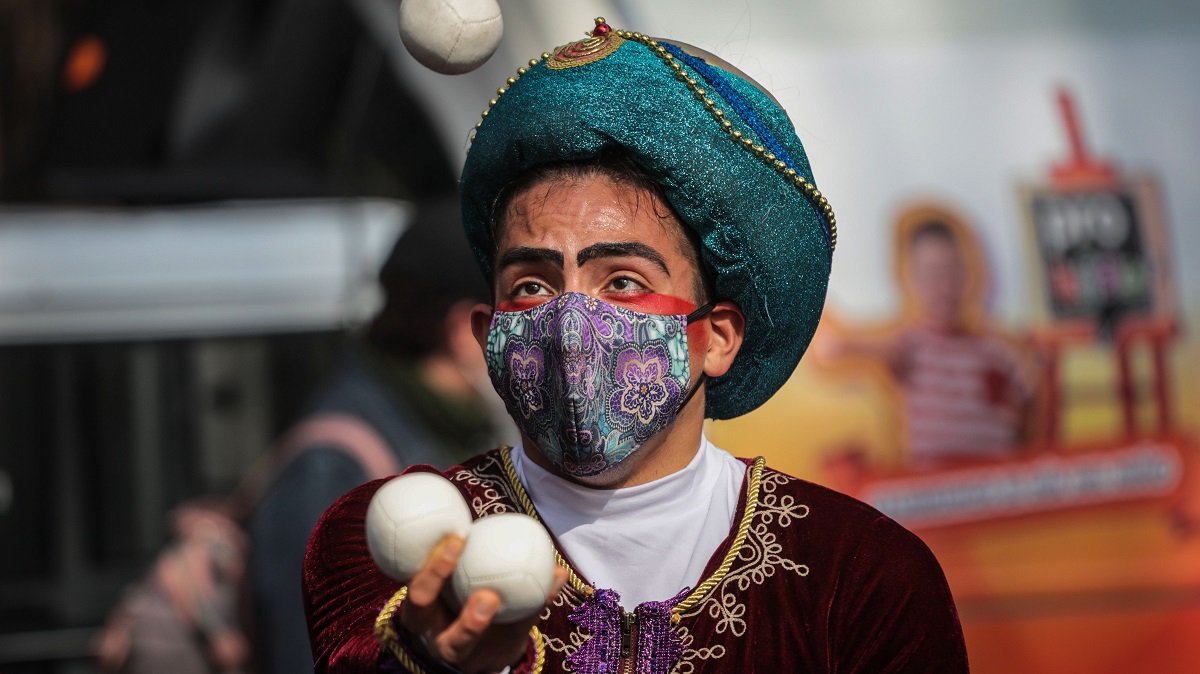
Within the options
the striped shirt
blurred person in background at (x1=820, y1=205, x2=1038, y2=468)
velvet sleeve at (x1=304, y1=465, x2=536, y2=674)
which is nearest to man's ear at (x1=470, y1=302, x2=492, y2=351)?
velvet sleeve at (x1=304, y1=465, x2=536, y2=674)

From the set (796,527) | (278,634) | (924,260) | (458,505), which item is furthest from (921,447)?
(458,505)

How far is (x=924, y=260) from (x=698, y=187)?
3.50 meters

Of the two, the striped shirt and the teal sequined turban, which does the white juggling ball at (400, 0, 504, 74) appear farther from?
the striped shirt

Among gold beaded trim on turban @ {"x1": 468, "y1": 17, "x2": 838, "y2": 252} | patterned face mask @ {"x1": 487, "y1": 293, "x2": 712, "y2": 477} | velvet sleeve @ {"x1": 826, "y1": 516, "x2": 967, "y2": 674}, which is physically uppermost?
gold beaded trim on turban @ {"x1": 468, "y1": 17, "x2": 838, "y2": 252}

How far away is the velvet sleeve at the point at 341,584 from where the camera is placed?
1785 millimetres

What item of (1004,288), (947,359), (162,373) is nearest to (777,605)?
(947,359)

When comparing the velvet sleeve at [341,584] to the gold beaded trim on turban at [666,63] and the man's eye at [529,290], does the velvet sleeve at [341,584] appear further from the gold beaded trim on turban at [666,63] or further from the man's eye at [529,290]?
the gold beaded trim on turban at [666,63]

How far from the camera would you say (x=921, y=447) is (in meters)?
5.17

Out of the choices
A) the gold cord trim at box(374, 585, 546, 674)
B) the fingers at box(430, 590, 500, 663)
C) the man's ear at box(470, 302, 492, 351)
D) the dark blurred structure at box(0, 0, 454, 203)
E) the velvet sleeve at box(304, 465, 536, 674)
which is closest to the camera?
the fingers at box(430, 590, 500, 663)

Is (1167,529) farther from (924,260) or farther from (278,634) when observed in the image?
(278,634)

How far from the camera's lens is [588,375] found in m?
1.78

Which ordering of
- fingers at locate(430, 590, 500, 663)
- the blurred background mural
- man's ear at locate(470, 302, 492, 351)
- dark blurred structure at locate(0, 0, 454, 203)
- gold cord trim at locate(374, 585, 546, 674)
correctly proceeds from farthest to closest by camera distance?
dark blurred structure at locate(0, 0, 454, 203) < the blurred background mural < man's ear at locate(470, 302, 492, 351) < gold cord trim at locate(374, 585, 546, 674) < fingers at locate(430, 590, 500, 663)

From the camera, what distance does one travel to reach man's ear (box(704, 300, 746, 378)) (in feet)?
6.42

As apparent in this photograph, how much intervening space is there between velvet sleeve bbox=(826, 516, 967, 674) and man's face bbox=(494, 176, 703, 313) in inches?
16.5
